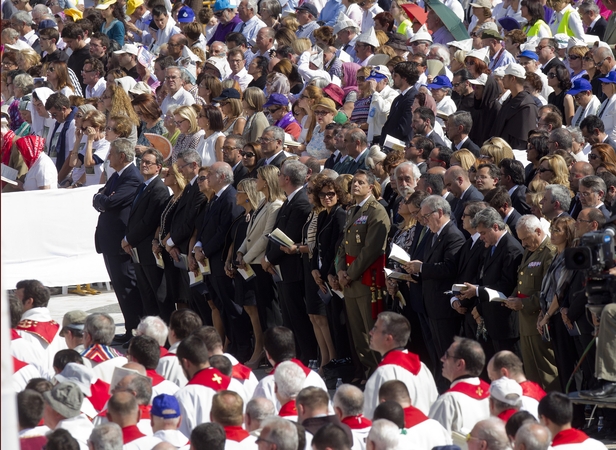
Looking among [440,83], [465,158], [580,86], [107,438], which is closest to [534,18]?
[440,83]

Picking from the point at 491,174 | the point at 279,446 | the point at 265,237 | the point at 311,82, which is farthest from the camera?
the point at 311,82

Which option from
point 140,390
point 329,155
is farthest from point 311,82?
point 140,390

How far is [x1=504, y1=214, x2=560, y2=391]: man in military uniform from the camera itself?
998cm

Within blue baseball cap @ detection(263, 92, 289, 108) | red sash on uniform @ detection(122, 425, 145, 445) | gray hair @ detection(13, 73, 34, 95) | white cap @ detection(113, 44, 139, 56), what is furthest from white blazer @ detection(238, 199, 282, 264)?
white cap @ detection(113, 44, 139, 56)

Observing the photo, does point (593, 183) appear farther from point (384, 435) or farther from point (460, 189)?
point (384, 435)

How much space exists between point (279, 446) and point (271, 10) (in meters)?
14.7

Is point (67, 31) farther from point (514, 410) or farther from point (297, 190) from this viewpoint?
point (514, 410)

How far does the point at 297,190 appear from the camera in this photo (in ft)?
39.5

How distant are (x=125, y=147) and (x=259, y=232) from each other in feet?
7.02

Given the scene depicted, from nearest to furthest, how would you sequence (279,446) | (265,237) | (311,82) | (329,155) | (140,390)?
(279,446)
(140,390)
(265,237)
(329,155)
(311,82)

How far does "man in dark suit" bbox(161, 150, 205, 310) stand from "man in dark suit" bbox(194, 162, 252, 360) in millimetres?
131

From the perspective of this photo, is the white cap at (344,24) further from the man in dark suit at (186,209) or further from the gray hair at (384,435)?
the gray hair at (384,435)

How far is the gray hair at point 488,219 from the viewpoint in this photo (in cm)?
1027

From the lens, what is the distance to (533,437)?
6789 mm
